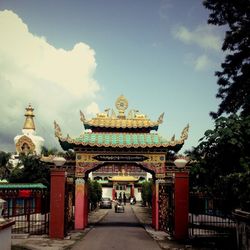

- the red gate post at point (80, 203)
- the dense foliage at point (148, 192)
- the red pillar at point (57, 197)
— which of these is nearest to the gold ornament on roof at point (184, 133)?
the red gate post at point (80, 203)

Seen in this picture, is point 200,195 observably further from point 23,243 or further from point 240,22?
point 240,22

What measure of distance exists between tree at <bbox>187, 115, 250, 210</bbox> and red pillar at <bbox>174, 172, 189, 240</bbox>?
98.6 inches

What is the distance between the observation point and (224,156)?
16.7m

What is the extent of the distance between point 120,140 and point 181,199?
6361 mm

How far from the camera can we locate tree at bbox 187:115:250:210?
15680 mm

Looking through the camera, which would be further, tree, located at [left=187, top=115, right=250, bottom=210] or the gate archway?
the gate archway

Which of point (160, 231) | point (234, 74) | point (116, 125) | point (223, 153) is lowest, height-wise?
point (160, 231)

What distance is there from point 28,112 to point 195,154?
7069 cm

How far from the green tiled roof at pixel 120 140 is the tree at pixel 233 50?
3935mm

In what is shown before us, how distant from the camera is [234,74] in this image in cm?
2294

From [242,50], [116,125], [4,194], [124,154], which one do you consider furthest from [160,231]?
[242,50]

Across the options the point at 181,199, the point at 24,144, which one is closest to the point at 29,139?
the point at 24,144

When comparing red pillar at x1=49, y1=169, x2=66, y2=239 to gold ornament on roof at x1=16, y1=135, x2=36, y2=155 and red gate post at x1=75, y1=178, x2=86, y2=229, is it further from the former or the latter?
gold ornament on roof at x1=16, y1=135, x2=36, y2=155

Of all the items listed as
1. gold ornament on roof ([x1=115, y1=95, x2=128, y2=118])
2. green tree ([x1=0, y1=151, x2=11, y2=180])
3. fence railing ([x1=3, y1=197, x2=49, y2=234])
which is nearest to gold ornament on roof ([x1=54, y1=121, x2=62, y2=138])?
fence railing ([x1=3, y1=197, x2=49, y2=234])
